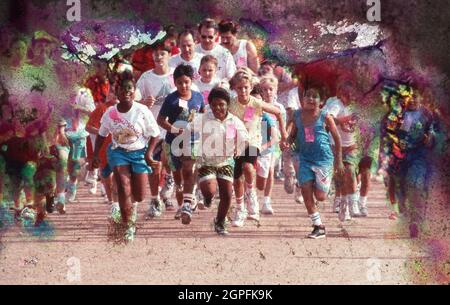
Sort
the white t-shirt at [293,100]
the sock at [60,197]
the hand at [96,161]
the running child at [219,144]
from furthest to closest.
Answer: the sock at [60,197], the white t-shirt at [293,100], the hand at [96,161], the running child at [219,144]

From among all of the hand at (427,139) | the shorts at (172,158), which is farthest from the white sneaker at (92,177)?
the hand at (427,139)

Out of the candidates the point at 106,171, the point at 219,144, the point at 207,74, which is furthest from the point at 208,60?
the point at 106,171

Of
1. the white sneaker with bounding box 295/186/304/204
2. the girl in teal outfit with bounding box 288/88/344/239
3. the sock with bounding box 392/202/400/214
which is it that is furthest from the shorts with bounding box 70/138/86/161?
the sock with bounding box 392/202/400/214

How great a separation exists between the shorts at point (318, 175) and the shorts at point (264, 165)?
1045 mm

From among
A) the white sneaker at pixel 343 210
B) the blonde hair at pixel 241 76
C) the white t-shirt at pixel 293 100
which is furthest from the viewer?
the white t-shirt at pixel 293 100

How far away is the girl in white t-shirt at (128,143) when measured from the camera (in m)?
15.7

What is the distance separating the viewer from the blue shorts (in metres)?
15.7

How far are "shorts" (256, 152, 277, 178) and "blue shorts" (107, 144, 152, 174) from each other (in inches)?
64.1

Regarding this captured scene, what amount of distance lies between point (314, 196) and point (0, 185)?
3.33 metres

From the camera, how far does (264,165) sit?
17016mm

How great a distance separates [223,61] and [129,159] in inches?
59.7

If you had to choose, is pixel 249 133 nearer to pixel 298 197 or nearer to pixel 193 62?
pixel 193 62

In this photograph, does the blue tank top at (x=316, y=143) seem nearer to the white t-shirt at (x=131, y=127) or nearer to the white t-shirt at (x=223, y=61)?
the white t-shirt at (x=223, y=61)

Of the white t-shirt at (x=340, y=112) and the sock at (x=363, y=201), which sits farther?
the sock at (x=363, y=201)
